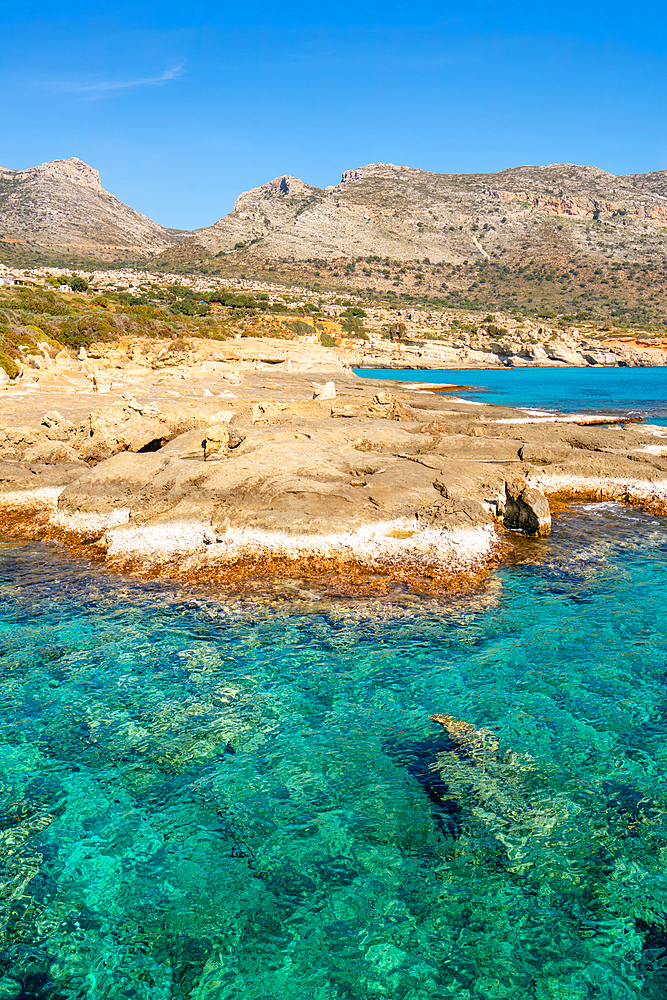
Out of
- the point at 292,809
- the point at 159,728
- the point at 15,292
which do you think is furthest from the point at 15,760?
the point at 15,292

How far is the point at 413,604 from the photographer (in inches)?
437

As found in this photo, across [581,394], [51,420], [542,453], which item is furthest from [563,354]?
[51,420]

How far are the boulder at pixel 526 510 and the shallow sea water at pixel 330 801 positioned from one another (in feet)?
13.4

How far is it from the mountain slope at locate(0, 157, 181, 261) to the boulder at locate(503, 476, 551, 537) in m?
161

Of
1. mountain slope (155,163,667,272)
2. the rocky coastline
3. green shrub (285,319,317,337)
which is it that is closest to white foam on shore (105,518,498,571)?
the rocky coastline

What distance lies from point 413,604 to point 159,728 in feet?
17.1

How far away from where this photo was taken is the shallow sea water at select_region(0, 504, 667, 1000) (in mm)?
4852

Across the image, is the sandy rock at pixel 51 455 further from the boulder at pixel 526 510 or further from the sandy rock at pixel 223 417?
the boulder at pixel 526 510

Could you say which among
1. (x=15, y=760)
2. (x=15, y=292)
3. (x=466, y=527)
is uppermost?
(x=15, y=292)

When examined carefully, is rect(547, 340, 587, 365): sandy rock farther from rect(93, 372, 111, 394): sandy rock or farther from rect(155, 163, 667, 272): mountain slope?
rect(93, 372, 111, 394): sandy rock

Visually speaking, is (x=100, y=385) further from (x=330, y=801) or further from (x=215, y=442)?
(x=330, y=801)

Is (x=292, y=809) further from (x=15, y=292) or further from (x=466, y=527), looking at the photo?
(x=15, y=292)

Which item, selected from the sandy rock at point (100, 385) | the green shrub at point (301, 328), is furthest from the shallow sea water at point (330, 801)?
the green shrub at point (301, 328)

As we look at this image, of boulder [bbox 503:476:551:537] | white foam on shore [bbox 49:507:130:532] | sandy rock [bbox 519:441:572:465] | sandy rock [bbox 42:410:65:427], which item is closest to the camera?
white foam on shore [bbox 49:507:130:532]
